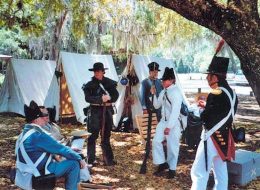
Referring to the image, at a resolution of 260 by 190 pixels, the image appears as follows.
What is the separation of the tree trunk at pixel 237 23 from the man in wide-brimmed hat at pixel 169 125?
Answer: 112 centimetres

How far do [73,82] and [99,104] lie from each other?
5.33 metres

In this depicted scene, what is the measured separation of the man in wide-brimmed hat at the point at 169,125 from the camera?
646 cm

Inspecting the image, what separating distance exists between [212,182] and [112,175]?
170 cm

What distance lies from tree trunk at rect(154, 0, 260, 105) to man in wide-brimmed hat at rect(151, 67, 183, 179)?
1121 mm

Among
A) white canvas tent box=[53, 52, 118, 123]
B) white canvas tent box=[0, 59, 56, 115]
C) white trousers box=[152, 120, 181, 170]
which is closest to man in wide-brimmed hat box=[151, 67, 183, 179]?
white trousers box=[152, 120, 181, 170]

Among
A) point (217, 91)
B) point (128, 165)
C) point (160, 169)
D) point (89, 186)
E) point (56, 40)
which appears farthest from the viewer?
point (56, 40)

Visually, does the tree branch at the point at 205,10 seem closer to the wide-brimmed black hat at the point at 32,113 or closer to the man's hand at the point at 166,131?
the man's hand at the point at 166,131

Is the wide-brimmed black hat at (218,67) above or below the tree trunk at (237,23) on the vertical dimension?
A: below

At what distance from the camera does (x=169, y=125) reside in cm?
644

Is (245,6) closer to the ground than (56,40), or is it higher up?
closer to the ground

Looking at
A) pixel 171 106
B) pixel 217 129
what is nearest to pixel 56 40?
pixel 171 106

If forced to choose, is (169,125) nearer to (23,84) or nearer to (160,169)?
(160,169)

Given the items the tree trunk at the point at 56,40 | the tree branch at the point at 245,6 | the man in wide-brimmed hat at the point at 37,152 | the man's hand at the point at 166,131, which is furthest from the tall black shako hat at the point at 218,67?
the tree trunk at the point at 56,40

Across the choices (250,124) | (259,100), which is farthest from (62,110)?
(259,100)
